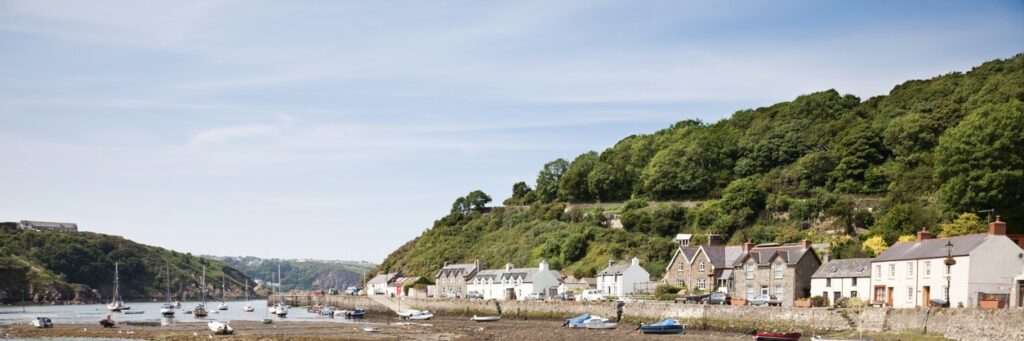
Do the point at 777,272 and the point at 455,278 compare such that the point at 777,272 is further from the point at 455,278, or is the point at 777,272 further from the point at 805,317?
the point at 455,278

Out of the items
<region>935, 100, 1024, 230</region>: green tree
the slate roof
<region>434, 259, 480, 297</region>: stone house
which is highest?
<region>935, 100, 1024, 230</region>: green tree

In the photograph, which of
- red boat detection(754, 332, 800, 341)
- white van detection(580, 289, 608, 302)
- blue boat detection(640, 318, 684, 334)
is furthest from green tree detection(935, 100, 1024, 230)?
white van detection(580, 289, 608, 302)

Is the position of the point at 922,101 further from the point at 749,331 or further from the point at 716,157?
the point at 749,331

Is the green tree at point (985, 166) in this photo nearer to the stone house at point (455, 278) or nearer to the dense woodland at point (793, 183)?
the dense woodland at point (793, 183)

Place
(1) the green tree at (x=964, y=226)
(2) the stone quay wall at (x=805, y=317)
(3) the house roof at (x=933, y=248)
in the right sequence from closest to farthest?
(2) the stone quay wall at (x=805, y=317) < (3) the house roof at (x=933, y=248) < (1) the green tree at (x=964, y=226)

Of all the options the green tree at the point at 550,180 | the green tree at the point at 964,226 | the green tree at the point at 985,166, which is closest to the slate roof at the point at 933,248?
the green tree at the point at 964,226

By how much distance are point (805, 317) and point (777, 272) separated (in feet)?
35.8

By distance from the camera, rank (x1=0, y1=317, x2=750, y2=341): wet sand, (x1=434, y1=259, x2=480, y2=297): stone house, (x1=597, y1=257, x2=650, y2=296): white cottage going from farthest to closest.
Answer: (x1=434, y1=259, x2=480, y2=297): stone house < (x1=597, y1=257, x2=650, y2=296): white cottage < (x1=0, y1=317, x2=750, y2=341): wet sand

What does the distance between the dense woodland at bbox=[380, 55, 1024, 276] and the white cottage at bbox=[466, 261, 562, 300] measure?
10.6 ft

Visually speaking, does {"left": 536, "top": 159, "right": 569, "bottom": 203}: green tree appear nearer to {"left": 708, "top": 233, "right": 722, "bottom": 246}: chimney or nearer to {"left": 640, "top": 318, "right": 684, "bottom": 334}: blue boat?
{"left": 708, "top": 233, "right": 722, "bottom": 246}: chimney

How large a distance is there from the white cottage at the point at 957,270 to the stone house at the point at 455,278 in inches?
1976

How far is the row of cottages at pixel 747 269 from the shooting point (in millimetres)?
53812

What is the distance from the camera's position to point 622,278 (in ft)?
229

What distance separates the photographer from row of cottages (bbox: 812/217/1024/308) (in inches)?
1599
